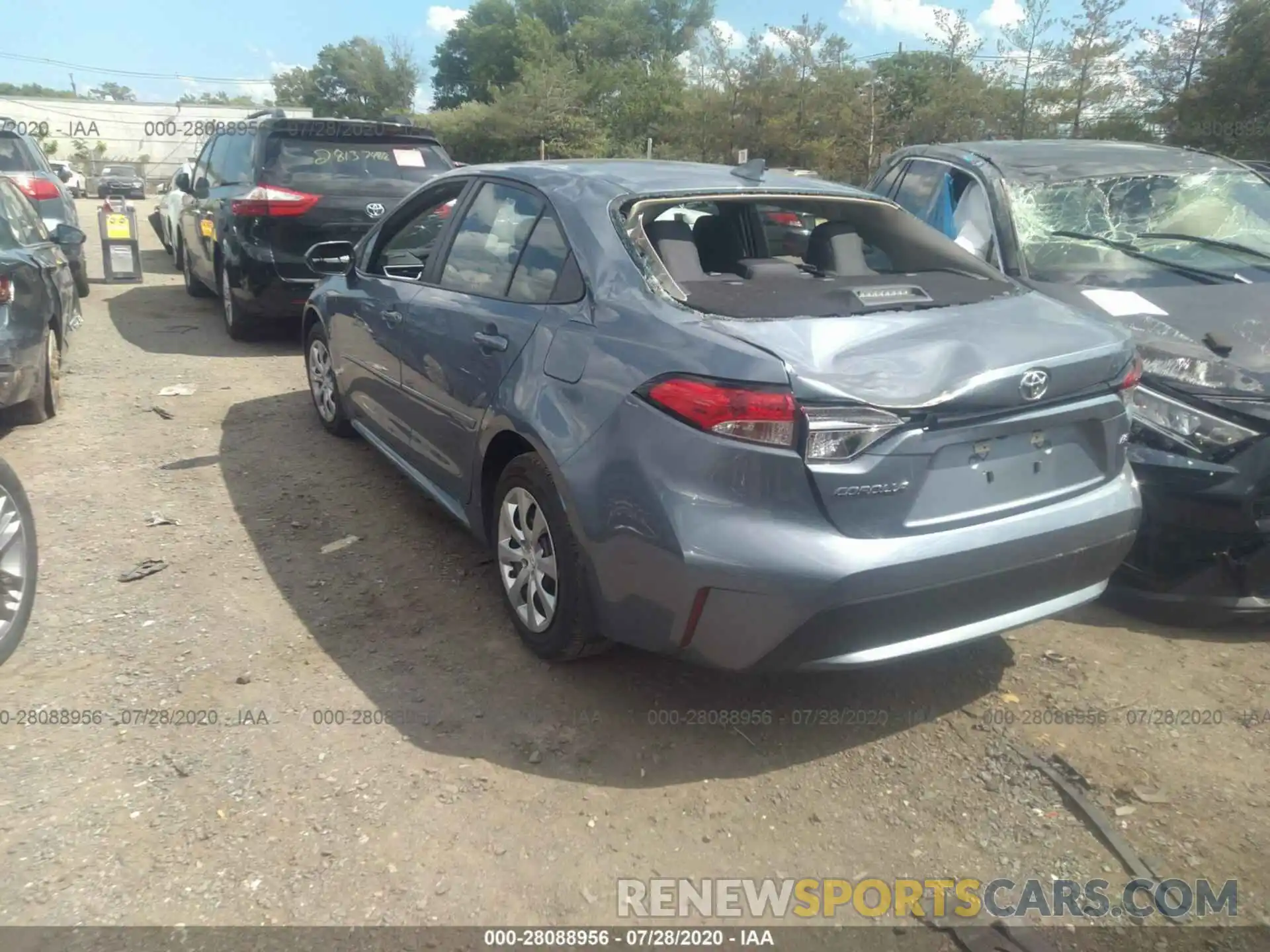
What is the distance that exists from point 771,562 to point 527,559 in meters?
1.13

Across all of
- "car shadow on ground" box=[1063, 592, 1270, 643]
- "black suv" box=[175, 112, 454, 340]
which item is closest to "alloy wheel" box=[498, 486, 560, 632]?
"car shadow on ground" box=[1063, 592, 1270, 643]

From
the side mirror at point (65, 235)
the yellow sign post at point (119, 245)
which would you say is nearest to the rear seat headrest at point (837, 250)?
the side mirror at point (65, 235)

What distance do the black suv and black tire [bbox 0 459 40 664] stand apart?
419 centimetres

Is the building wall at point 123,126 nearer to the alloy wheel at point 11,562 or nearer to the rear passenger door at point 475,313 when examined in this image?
the rear passenger door at point 475,313

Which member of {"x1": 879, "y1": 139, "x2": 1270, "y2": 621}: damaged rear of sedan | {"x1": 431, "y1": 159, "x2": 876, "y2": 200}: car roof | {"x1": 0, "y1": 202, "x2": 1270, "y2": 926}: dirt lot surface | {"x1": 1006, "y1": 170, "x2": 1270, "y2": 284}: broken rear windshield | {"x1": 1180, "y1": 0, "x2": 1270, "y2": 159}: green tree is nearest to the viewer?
{"x1": 0, "y1": 202, "x2": 1270, "y2": 926}: dirt lot surface

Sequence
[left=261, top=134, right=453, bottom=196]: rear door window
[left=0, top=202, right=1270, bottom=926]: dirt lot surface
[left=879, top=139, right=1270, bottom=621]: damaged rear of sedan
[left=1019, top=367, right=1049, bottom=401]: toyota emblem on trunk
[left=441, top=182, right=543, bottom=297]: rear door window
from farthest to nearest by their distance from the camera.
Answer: [left=261, top=134, right=453, bottom=196]: rear door window < [left=441, top=182, right=543, bottom=297]: rear door window < [left=879, top=139, right=1270, bottom=621]: damaged rear of sedan < [left=1019, top=367, right=1049, bottom=401]: toyota emblem on trunk < [left=0, top=202, right=1270, bottom=926]: dirt lot surface

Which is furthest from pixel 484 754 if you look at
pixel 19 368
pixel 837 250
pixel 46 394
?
pixel 46 394

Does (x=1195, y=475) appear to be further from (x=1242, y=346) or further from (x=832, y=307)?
(x=832, y=307)

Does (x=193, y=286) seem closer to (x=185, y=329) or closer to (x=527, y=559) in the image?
(x=185, y=329)

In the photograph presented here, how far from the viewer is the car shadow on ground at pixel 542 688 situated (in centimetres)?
307

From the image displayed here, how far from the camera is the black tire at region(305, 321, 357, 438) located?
5.62 meters

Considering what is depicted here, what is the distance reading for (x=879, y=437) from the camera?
2598 millimetres

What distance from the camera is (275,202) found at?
7.73m

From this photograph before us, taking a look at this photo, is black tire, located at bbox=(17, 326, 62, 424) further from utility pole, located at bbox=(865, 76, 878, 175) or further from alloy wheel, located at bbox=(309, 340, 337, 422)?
utility pole, located at bbox=(865, 76, 878, 175)
